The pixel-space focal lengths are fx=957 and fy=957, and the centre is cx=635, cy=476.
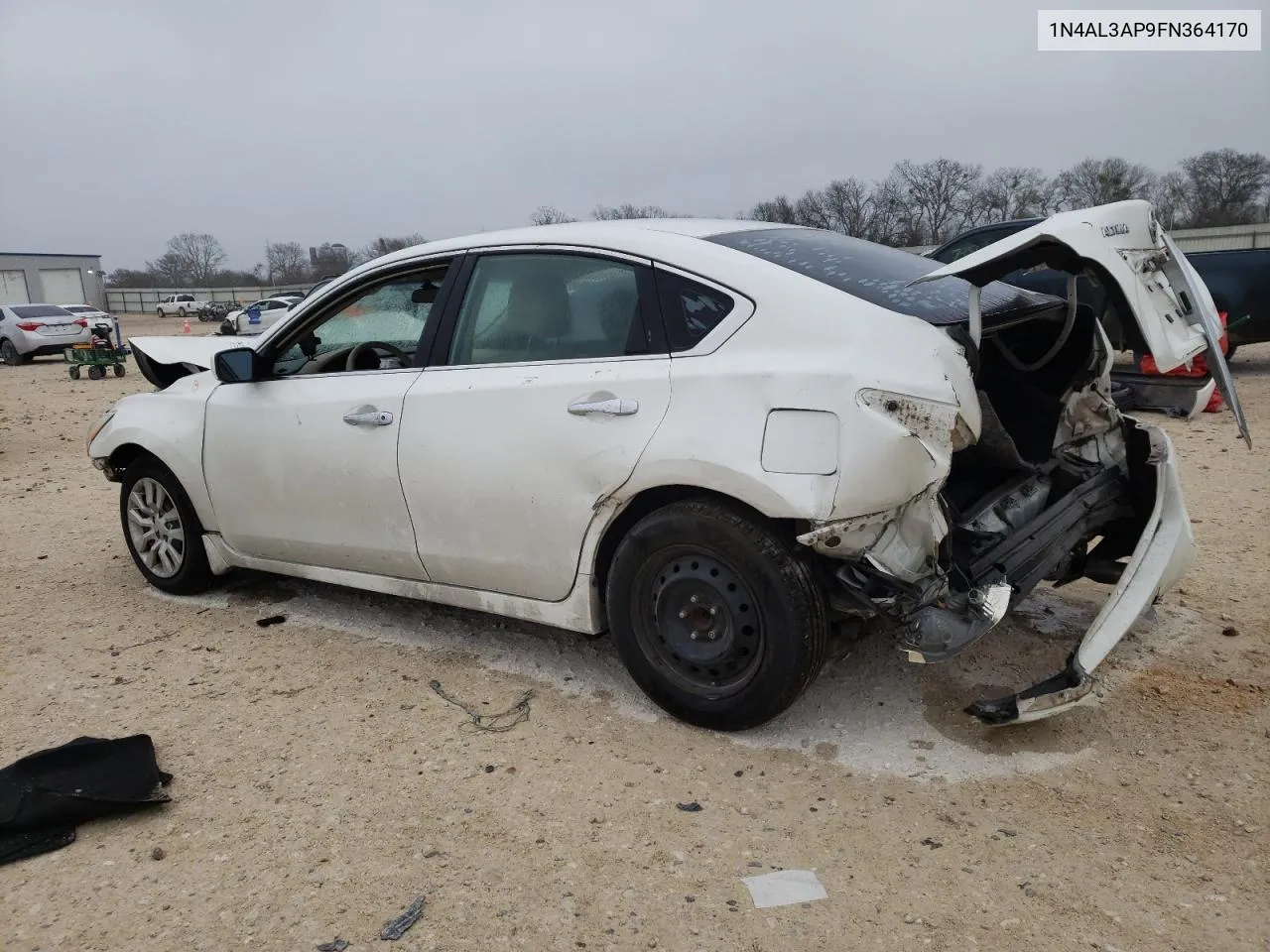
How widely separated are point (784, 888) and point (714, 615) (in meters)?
0.89

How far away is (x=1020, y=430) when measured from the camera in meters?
3.91

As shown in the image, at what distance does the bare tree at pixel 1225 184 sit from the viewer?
43.2m

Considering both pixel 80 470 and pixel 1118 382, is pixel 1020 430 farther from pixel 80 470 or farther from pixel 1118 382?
pixel 80 470

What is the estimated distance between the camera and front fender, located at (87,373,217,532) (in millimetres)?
4500

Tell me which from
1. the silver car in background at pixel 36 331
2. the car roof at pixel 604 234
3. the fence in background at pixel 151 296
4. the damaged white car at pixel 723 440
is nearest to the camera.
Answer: the damaged white car at pixel 723 440

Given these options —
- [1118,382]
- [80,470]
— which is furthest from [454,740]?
[80,470]

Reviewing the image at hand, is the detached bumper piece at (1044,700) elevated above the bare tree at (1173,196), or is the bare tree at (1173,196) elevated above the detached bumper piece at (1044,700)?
the bare tree at (1173,196)

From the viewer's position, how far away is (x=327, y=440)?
3914 mm

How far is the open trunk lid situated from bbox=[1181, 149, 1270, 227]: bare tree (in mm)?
46097

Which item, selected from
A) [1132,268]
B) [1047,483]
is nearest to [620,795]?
[1047,483]

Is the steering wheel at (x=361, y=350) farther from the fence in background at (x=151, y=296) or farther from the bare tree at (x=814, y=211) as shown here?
the fence in background at (x=151, y=296)

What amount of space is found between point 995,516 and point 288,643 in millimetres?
3021

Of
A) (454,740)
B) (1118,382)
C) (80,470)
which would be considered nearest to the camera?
(454,740)

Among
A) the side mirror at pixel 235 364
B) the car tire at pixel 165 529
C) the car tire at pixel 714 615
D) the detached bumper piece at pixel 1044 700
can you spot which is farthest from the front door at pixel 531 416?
the car tire at pixel 165 529
